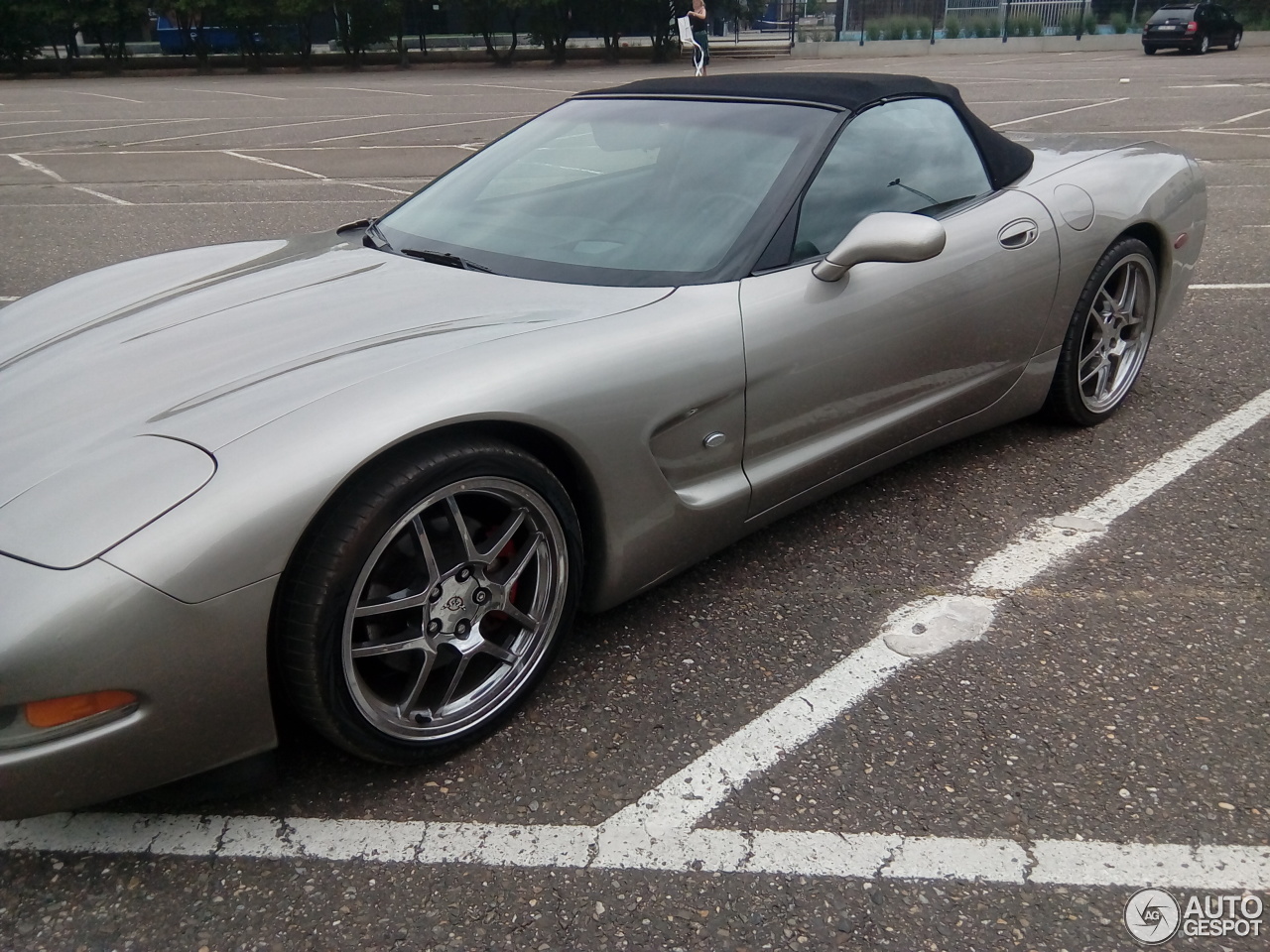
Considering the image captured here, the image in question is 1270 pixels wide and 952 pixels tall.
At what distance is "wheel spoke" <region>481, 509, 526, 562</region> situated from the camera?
7.02ft

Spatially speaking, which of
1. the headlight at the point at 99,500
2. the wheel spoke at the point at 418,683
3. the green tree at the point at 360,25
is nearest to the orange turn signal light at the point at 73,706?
the headlight at the point at 99,500

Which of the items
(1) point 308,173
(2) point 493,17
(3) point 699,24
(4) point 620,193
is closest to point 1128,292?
(4) point 620,193

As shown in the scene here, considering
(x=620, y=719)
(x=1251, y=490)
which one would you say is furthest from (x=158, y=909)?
(x=1251, y=490)

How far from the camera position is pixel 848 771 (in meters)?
2.16

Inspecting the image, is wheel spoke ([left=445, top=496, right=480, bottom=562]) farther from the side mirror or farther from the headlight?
the side mirror

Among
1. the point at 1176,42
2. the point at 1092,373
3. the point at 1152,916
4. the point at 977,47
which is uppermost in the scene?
the point at 977,47

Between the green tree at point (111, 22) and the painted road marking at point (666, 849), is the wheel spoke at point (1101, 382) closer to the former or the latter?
the painted road marking at point (666, 849)

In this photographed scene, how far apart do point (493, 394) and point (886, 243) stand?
1.10 metres

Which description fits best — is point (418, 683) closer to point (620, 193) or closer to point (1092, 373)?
point (620, 193)

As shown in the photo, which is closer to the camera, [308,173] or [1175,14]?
[308,173]

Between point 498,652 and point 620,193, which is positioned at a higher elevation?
point 620,193

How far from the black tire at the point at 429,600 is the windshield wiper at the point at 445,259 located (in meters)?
0.76

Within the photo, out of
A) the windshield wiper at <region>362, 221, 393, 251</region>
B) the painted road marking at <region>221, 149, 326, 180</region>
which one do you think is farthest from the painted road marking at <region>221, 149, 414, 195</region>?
the windshield wiper at <region>362, 221, 393, 251</region>

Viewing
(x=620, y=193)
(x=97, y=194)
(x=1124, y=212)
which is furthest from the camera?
(x=97, y=194)
